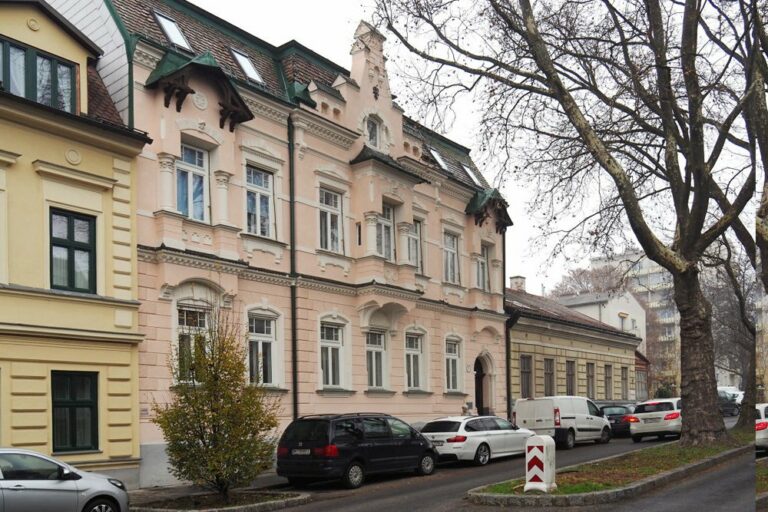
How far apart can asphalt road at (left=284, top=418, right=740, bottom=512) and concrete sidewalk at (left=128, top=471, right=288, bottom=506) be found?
1.08m

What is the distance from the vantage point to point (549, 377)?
37188 mm

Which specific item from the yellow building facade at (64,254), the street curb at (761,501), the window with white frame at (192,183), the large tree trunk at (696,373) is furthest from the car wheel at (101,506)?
the large tree trunk at (696,373)

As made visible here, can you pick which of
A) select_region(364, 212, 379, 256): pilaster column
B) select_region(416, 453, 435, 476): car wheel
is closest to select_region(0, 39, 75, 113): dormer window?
select_region(364, 212, 379, 256): pilaster column

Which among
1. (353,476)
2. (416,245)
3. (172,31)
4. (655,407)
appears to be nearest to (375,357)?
(416,245)

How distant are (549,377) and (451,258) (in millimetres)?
10014

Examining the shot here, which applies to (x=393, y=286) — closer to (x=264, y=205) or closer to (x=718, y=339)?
(x=264, y=205)

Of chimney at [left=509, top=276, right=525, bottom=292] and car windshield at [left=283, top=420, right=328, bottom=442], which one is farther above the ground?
chimney at [left=509, top=276, right=525, bottom=292]

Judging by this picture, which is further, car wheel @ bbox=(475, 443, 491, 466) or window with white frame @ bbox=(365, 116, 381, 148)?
window with white frame @ bbox=(365, 116, 381, 148)

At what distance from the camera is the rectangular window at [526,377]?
34.8m

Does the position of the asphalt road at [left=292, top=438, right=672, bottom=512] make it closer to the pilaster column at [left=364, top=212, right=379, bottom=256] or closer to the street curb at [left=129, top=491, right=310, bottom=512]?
the street curb at [left=129, top=491, right=310, bottom=512]

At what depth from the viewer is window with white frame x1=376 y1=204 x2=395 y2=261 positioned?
26156mm

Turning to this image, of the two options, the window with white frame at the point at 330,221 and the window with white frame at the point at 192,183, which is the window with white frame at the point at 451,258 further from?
the window with white frame at the point at 192,183

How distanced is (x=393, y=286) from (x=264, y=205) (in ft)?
16.4

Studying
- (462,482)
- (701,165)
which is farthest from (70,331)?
(701,165)
